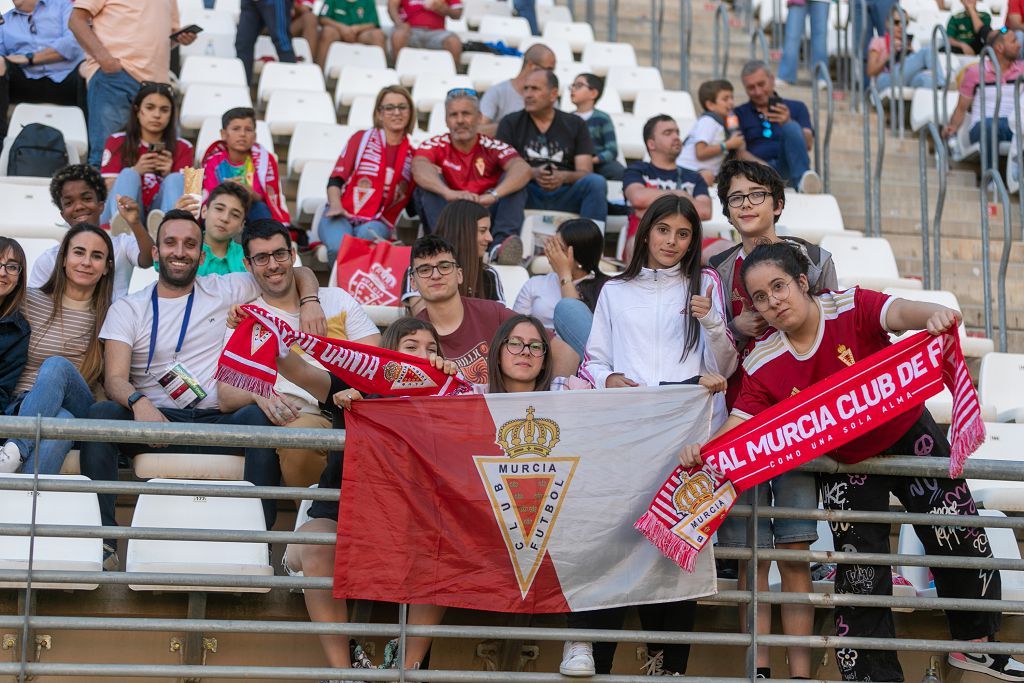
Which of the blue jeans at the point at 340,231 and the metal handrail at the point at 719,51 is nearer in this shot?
the blue jeans at the point at 340,231

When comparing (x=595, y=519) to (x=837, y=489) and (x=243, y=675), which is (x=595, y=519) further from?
(x=243, y=675)

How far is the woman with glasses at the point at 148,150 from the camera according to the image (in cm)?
752

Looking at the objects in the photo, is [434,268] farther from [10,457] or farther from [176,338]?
[10,457]

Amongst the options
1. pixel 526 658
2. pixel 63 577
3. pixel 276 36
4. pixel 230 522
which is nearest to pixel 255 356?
pixel 230 522

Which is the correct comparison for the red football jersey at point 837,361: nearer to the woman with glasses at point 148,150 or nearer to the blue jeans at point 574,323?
the blue jeans at point 574,323

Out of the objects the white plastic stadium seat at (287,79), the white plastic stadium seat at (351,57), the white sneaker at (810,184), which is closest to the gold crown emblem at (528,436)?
the white sneaker at (810,184)

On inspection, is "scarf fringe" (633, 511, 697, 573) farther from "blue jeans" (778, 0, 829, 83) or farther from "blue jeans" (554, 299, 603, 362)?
"blue jeans" (778, 0, 829, 83)

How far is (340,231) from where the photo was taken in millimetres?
7512

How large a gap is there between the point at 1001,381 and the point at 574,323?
6.79ft

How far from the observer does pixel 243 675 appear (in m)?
4.39

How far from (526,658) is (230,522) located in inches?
43.7

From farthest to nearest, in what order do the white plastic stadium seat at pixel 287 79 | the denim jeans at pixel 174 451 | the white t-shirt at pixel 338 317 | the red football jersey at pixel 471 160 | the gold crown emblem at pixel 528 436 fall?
the white plastic stadium seat at pixel 287 79
the red football jersey at pixel 471 160
the white t-shirt at pixel 338 317
the denim jeans at pixel 174 451
the gold crown emblem at pixel 528 436

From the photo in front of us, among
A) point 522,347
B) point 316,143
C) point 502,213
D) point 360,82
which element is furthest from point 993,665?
point 360,82

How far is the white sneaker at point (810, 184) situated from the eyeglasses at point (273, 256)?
404 centimetres
